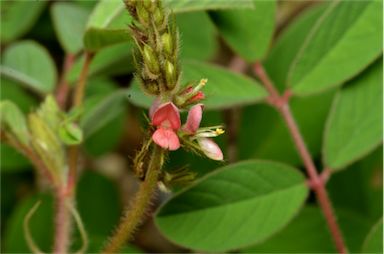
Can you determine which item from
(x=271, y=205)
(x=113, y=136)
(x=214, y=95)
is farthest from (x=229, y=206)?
(x=113, y=136)

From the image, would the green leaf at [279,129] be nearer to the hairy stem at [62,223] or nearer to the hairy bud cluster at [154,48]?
the hairy stem at [62,223]

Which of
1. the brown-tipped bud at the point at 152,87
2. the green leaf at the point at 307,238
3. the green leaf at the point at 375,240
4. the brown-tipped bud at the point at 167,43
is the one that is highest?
the brown-tipped bud at the point at 167,43

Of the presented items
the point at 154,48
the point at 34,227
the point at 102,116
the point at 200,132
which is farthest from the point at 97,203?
the point at 154,48

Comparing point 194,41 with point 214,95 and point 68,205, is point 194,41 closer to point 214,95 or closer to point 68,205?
point 214,95

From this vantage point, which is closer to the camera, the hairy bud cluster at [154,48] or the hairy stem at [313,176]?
the hairy bud cluster at [154,48]

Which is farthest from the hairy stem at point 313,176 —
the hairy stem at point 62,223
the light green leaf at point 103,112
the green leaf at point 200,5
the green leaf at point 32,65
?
the green leaf at point 32,65

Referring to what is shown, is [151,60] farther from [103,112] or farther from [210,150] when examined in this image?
[103,112]
